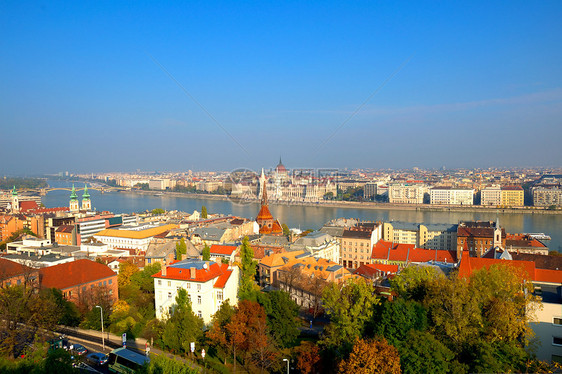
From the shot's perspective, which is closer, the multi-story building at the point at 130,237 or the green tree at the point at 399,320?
the green tree at the point at 399,320

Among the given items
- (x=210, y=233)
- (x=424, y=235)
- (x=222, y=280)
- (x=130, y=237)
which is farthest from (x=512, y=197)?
(x=222, y=280)

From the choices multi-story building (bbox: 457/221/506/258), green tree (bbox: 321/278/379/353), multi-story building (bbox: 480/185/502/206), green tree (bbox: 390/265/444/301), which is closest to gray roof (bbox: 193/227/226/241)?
multi-story building (bbox: 457/221/506/258)

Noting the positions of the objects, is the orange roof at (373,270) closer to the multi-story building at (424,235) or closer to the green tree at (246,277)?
the green tree at (246,277)

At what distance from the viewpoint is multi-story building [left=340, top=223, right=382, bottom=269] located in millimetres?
12664

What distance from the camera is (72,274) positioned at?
803 centimetres

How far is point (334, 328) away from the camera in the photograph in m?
5.45

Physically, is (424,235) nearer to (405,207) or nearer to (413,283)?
(413,283)

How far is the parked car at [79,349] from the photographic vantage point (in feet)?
17.7

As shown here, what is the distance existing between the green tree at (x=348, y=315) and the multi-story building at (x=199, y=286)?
1821 millimetres

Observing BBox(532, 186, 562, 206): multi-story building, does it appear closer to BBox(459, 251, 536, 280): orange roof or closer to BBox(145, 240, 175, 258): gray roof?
BBox(459, 251, 536, 280): orange roof

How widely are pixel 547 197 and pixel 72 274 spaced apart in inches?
1287

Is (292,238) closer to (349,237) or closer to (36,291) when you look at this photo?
(349,237)

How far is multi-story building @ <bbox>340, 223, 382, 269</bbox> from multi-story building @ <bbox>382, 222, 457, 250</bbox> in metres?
2.92

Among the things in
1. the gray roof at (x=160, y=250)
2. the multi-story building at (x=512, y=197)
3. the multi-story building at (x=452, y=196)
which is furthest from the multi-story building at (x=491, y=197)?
the gray roof at (x=160, y=250)
